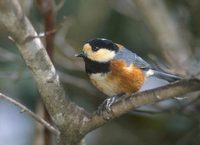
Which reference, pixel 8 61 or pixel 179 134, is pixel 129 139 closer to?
pixel 179 134

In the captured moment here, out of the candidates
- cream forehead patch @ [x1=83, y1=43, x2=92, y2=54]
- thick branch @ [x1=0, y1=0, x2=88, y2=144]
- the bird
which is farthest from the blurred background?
thick branch @ [x1=0, y1=0, x2=88, y2=144]

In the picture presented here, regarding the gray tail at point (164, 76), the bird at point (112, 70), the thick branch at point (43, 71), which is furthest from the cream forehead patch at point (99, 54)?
the thick branch at point (43, 71)

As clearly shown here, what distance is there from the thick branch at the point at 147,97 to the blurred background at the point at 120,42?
0.93 metres

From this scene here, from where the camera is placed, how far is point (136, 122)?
3748 mm

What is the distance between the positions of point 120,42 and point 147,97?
1.92 m

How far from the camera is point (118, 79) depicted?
2629 millimetres

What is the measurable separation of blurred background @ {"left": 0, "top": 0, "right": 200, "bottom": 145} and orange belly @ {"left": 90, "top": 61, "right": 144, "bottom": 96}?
14.3 inches

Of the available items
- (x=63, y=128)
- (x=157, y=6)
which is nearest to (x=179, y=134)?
(x=157, y=6)

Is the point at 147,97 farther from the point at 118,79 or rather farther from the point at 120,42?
the point at 120,42

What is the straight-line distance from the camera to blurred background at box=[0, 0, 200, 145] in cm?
307

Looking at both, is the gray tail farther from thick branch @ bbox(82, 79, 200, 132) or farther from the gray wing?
thick branch @ bbox(82, 79, 200, 132)

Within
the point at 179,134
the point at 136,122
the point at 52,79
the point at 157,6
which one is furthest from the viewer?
the point at 136,122

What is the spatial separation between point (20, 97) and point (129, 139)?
2.60ft

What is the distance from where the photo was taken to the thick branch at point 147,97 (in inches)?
70.6
